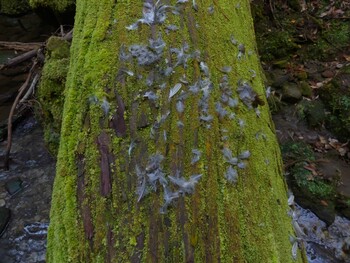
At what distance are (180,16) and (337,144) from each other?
2.63 metres

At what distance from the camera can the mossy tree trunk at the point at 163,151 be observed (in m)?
1.36

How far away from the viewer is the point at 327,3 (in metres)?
5.39

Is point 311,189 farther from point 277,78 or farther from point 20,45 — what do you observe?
point 20,45

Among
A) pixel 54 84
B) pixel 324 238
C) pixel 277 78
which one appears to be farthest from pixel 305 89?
pixel 54 84

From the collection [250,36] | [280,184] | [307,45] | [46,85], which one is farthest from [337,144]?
[46,85]

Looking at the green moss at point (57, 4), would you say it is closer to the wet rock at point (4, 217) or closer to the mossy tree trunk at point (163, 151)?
the wet rock at point (4, 217)

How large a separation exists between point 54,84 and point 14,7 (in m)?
4.03

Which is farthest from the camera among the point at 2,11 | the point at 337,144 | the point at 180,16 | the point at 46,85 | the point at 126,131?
the point at 2,11

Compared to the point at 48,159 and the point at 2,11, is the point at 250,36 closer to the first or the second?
the point at 48,159

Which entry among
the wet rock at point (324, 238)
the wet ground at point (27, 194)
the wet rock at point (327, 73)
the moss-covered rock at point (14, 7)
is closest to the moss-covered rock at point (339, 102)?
the wet rock at point (327, 73)

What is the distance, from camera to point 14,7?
20.0ft

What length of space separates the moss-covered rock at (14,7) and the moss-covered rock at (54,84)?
3.53 m

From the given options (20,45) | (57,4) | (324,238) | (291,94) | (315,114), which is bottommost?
(324,238)

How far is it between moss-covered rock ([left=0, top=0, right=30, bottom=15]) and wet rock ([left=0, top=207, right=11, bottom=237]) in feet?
12.8
